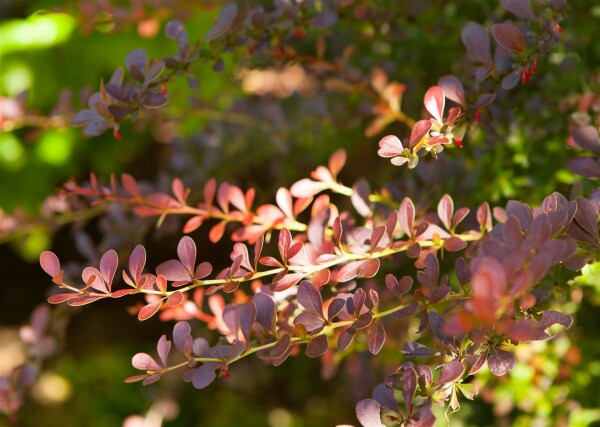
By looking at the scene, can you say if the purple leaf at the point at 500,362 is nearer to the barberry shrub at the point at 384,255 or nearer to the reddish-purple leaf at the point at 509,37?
the barberry shrub at the point at 384,255

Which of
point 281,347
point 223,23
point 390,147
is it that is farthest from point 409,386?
point 223,23

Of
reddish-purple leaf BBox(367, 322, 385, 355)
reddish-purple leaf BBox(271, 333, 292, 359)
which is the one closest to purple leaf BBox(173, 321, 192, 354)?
reddish-purple leaf BBox(271, 333, 292, 359)

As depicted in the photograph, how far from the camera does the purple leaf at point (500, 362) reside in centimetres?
64

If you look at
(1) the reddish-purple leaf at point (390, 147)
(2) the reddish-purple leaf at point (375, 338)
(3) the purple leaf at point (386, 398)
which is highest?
(1) the reddish-purple leaf at point (390, 147)

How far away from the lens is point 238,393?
193 cm

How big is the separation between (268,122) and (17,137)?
62.7 inches

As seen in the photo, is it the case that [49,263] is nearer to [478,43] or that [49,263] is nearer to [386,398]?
[386,398]

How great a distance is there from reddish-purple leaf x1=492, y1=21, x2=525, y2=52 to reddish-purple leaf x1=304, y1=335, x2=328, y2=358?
0.42 m

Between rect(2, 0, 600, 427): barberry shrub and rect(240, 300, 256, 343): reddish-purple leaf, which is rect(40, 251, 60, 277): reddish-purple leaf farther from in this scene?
rect(240, 300, 256, 343): reddish-purple leaf

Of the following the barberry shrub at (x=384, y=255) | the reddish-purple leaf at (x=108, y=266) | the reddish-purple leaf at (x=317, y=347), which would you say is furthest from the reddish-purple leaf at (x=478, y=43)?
the reddish-purple leaf at (x=108, y=266)

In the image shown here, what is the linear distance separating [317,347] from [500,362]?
203 millimetres

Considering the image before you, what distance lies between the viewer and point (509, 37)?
728 mm

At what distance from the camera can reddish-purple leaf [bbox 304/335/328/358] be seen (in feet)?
2.30

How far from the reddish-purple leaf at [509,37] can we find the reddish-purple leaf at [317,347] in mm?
416
